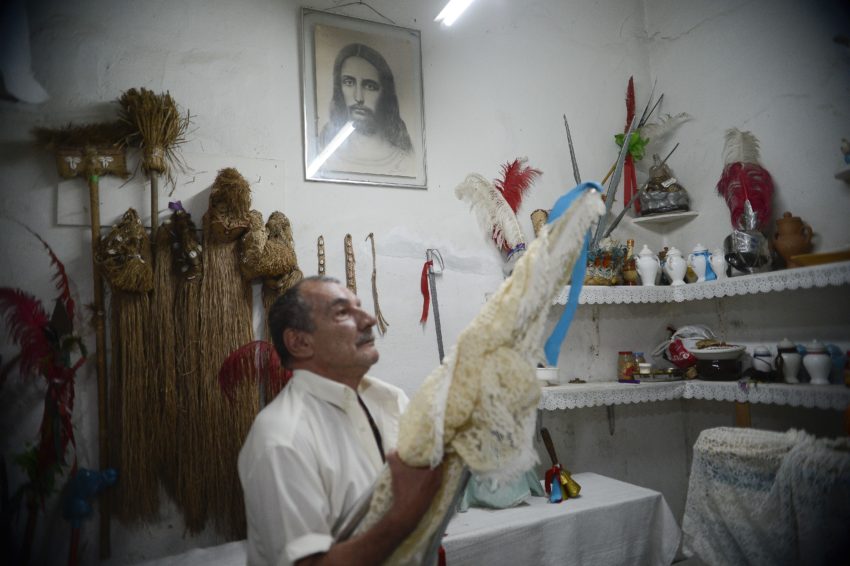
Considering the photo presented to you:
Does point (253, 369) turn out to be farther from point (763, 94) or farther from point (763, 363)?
point (763, 94)

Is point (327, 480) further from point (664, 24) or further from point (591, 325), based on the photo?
point (664, 24)

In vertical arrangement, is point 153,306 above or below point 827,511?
above

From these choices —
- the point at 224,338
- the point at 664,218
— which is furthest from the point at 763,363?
the point at 224,338

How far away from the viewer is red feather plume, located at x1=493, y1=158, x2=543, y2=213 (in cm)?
324

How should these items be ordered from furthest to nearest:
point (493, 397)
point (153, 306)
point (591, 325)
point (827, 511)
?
point (591, 325) < point (153, 306) < point (827, 511) < point (493, 397)

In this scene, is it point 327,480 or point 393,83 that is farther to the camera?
point 393,83

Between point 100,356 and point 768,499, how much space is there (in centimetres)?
286

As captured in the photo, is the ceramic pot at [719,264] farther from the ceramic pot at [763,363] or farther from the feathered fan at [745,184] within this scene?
the ceramic pot at [763,363]

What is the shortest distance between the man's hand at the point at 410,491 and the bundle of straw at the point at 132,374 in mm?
1635

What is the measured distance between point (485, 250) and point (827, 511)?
204 cm

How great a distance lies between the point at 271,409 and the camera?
1310mm

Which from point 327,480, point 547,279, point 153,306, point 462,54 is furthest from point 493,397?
point 462,54

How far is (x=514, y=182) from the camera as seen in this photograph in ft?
10.7

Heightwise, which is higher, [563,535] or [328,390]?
[328,390]
